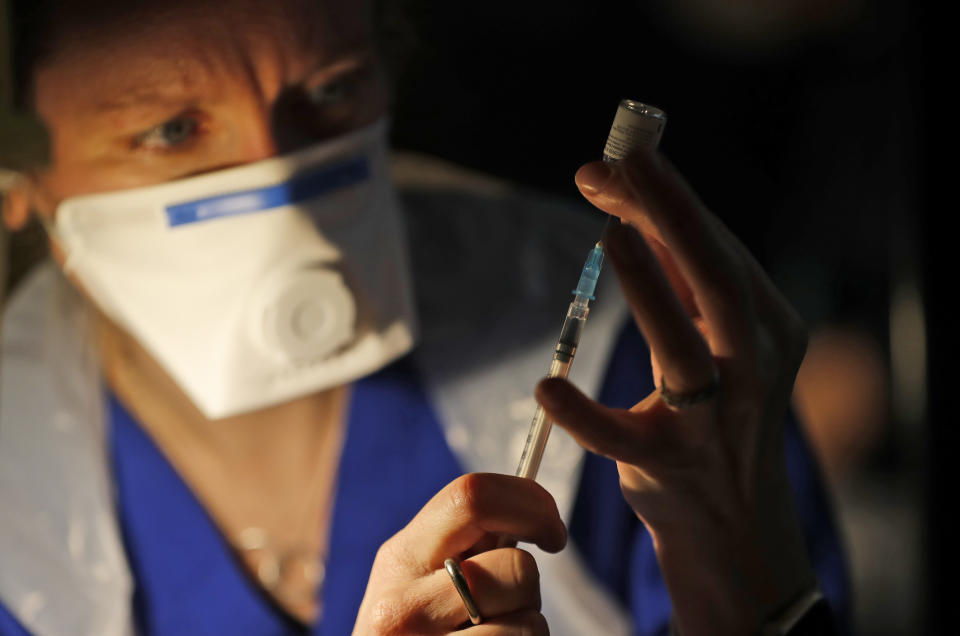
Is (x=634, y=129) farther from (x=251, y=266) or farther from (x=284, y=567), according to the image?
(x=284, y=567)

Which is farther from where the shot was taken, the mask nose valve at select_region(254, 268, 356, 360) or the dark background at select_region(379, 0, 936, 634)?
the dark background at select_region(379, 0, 936, 634)

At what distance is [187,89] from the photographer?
0.60m

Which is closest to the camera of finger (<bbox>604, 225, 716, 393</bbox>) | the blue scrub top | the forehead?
finger (<bbox>604, 225, 716, 393</bbox>)

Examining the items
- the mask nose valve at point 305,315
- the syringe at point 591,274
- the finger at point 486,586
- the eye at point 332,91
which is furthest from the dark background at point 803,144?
the finger at point 486,586

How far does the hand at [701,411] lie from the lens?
0.46 m

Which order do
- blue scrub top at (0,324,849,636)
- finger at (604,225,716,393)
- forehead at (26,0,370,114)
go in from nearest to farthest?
finger at (604,225,716,393) < forehead at (26,0,370,114) < blue scrub top at (0,324,849,636)

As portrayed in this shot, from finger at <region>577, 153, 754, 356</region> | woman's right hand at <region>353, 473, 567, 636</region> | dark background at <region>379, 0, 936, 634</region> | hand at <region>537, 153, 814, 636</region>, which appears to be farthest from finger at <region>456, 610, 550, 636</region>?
dark background at <region>379, 0, 936, 634</region>

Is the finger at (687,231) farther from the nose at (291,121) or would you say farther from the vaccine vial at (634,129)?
the nose at (291,121)

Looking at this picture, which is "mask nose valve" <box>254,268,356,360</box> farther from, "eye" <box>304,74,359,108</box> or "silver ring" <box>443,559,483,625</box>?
"silver ring" <box>443,559,483,625</box>

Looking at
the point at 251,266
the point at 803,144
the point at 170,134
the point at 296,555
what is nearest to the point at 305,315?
the point at 251,266

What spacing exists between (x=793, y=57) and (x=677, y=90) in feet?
0.83

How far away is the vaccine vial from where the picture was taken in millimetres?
497

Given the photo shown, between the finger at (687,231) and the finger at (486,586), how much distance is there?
18 cm

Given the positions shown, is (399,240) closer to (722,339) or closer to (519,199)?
(519,199)
